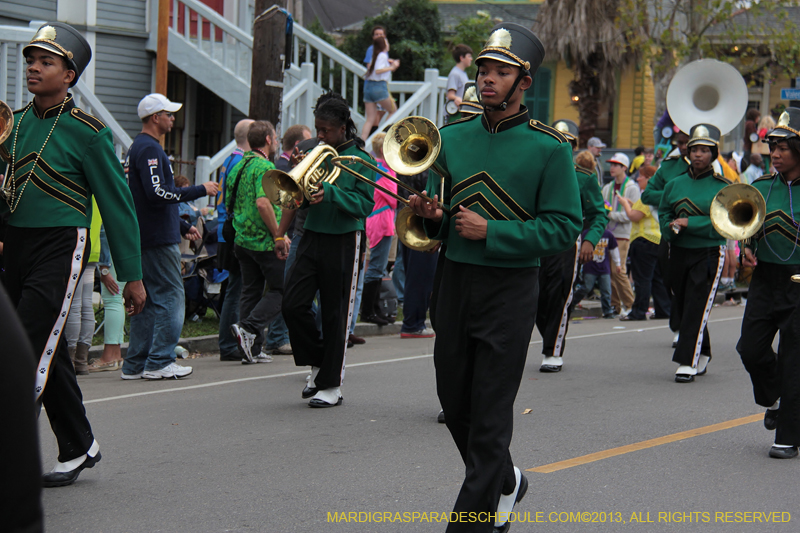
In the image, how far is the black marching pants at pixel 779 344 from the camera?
5766 millimetres

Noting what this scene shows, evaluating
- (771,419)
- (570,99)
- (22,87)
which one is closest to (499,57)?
(771,419)

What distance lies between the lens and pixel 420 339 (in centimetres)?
1109

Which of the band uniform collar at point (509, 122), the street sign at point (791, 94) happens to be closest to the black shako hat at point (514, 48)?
the band uniform collar at point (509, 122)

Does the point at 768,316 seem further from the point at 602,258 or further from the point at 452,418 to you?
the point at 602,258

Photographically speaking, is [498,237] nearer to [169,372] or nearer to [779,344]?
[779,344]

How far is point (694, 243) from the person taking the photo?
837 cm

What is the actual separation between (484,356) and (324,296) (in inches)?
121

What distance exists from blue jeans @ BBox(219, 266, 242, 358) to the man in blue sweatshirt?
1.00 meters

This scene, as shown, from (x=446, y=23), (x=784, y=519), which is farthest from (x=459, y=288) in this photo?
(x=446, y=23)

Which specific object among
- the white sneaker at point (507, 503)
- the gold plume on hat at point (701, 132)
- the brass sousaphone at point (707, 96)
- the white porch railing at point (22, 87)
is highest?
the brass sousaphone at point (707, 96)

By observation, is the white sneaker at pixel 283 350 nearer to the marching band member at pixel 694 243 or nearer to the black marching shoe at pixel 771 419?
the marching band member at pixel 694 243

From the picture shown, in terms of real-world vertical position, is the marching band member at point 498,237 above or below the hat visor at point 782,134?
below

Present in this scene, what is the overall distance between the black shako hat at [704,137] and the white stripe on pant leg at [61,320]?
552cm

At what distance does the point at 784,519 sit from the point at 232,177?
18.6ft
